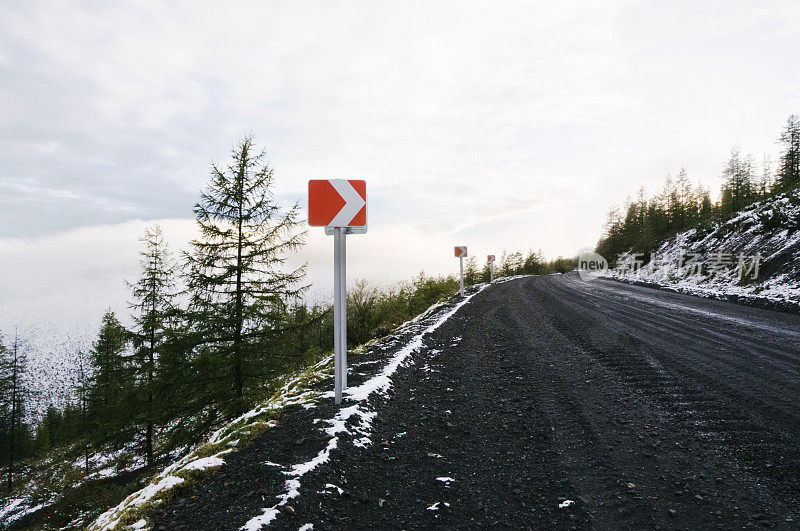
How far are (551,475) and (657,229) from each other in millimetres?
60565

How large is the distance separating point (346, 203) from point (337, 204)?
0.38 feet

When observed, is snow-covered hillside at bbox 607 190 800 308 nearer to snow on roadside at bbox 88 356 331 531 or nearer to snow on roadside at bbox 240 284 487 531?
snow on roadside at bbox 240 284 487 531

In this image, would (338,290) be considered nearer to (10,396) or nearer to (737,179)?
(10,396)

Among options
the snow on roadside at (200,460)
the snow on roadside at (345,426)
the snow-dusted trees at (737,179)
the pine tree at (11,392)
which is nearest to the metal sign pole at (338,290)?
the snow on roadside at (345,426)

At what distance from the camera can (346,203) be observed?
439 cm

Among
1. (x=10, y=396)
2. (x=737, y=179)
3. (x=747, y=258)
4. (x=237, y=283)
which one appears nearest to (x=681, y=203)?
(x=737, y=179)

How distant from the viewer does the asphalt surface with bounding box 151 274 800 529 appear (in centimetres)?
246

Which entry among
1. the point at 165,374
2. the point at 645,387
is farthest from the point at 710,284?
the point at 165,374

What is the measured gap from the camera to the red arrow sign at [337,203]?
4305 millimetres

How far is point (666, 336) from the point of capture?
293 inches

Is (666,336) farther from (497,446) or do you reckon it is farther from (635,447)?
(497,446)

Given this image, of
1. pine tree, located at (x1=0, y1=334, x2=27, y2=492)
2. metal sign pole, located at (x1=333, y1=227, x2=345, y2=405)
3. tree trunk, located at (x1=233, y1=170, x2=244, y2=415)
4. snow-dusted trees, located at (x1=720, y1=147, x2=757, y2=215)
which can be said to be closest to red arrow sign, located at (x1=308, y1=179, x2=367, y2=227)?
metal sign pole, located at (x1=333, y1=227, x2=345, y2=405)

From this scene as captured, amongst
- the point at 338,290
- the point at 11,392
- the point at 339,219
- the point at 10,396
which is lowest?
the point at 10,396

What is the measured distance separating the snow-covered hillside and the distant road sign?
1353 centimetres
